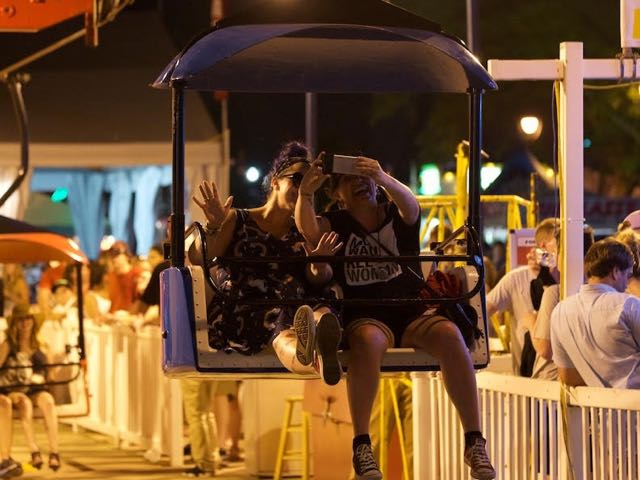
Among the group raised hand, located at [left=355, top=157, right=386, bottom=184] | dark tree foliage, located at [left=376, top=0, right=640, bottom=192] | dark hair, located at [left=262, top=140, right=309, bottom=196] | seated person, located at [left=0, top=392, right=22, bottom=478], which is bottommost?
seated person, located at [left=0, top=392, right=22, bottom=478]

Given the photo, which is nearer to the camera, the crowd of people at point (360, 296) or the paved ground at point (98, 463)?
the crowd of people at point (360, 296)

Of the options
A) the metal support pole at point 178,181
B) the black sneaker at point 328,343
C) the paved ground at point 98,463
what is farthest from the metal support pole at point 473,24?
the black sneaker at point 328,343

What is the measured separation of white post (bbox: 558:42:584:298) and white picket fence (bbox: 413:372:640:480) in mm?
866

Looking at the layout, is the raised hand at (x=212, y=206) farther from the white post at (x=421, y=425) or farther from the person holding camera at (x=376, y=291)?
the white post at (x=421, y=425)

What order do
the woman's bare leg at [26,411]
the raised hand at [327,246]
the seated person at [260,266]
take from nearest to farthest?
the raised hand at [327,246] < the seated person at [260,266] < the woman's bare leg at [26,411]

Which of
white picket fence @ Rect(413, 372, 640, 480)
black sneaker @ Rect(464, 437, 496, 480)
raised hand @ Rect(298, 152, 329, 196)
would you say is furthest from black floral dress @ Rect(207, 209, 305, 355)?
white picket fence @ Rect(413, 372, 640, 480)

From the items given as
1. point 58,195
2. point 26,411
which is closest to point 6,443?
point 26,411

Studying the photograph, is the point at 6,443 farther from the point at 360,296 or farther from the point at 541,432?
the point at 360,296

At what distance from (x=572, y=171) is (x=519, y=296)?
2296 mm

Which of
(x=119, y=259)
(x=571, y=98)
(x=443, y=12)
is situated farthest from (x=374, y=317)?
(x=443, y=12)

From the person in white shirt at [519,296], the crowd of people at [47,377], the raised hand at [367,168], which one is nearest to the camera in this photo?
the raised hand at [367,168]

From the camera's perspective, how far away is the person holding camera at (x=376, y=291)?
27.7 feet

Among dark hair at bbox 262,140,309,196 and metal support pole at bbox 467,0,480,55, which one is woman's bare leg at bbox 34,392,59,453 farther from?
dark hair at bbox 262,140,309,196

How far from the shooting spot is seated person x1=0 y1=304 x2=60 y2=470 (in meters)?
16.1
